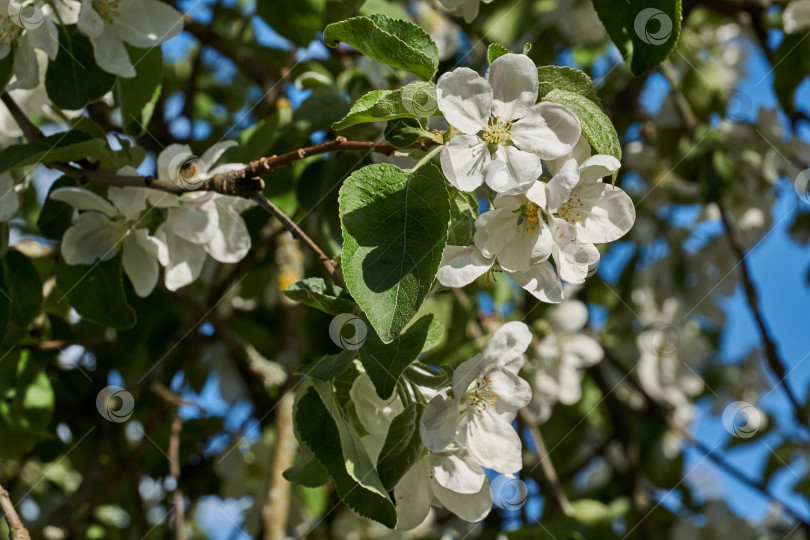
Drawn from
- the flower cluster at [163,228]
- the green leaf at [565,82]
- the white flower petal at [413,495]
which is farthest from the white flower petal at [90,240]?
the green leaf at [565,82]

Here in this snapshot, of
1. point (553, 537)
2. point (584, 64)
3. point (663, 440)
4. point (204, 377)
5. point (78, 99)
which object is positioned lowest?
point (663, 440)

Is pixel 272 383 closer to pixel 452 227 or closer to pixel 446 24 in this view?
pixel 452 227

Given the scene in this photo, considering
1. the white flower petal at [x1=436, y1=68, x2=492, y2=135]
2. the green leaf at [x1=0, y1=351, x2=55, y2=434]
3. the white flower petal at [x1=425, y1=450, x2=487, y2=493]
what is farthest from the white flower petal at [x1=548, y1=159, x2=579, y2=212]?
the green leaf at [x1=0, y1=351, x2=55, y2=434]

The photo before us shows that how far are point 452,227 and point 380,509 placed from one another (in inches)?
13.0

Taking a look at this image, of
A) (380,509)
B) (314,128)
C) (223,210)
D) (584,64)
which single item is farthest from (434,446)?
(584,64)

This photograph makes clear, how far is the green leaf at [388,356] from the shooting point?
905 mm

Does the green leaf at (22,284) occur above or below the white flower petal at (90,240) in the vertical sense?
below

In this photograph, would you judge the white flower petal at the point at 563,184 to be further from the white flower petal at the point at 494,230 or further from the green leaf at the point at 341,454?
the green leaf at the point at 341,454

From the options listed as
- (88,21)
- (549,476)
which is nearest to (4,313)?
(88,21)

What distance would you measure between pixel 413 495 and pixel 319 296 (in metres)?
0.28

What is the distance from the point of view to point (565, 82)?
0.99m

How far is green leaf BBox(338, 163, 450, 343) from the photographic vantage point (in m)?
0.88

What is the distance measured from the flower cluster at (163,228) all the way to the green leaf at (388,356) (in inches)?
17.1

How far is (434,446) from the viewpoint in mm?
934
